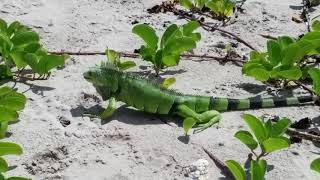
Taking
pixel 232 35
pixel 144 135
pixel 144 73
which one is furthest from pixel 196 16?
pixel 144 135

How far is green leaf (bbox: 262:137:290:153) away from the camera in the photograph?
125 inches

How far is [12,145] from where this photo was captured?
3068 mm

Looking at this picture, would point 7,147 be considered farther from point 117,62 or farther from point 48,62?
point 117,62

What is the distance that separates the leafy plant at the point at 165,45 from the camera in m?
4.28

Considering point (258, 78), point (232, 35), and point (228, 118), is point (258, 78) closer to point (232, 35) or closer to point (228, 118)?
point (228, 118)

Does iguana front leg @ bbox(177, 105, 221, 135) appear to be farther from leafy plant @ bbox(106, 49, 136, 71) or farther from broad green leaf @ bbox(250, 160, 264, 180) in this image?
broad green leaf @ bbox(250, 160, 264, 180)

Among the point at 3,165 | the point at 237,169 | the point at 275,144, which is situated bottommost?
the point at 3,165

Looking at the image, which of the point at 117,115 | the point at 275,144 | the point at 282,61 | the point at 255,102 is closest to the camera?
A: the point at 275,144

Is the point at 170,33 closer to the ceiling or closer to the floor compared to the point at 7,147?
closer to the ceiling

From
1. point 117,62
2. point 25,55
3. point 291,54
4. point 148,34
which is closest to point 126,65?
point 117,62

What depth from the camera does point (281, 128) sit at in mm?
3336

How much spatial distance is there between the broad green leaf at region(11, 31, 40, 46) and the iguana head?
2.01ft

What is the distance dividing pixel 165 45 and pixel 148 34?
0.16 meters

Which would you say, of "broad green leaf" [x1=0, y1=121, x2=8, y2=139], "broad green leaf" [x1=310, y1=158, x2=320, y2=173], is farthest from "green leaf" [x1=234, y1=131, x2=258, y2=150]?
"broad green leaf" [x1=0, y1=121, x2=8, y2=139]
